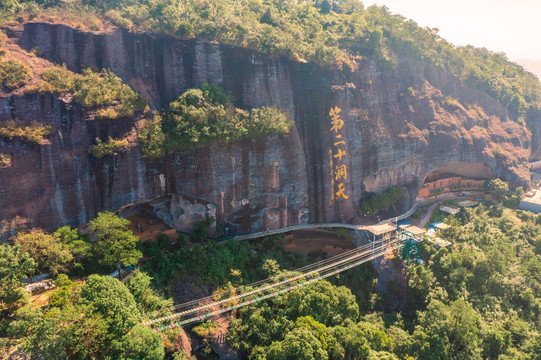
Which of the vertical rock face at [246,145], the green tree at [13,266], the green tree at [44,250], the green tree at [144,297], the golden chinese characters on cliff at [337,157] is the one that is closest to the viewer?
the green tree at [13,266]

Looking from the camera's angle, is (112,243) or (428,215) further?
(428,215)

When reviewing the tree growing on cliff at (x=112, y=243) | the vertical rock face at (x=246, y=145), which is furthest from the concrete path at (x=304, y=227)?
the tree growing on cliff at (x=112, y=243)

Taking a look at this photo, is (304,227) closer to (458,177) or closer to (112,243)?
(112,243)

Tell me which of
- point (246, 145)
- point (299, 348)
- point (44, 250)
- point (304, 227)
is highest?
point (246, 145)

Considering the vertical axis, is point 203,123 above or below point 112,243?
above

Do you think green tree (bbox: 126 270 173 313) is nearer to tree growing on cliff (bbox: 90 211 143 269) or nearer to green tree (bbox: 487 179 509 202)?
tree growing on cliff (bbox: 90 211 143 269)

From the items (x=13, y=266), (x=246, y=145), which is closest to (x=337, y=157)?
(x=246, y=145)

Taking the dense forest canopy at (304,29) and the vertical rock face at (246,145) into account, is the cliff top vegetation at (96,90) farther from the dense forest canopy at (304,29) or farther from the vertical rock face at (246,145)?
the dense forest canopy at (304,29)
